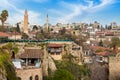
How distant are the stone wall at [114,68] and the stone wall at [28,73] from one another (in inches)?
661

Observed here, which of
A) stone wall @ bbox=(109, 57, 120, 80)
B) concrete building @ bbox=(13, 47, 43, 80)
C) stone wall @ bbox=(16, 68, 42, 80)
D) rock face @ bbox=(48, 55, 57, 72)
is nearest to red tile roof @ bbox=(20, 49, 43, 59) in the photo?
concrete building @ bbox=(13, 47, 43, 80)

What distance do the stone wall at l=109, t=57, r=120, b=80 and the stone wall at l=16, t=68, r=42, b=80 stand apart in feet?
55.0

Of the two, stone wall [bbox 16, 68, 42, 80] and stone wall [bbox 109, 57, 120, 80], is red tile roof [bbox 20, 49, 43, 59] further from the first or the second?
stone wall [bbox 109, 57, 120, 80]

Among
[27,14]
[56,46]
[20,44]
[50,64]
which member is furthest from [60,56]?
[27,14]

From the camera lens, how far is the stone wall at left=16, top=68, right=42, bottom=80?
27.5m

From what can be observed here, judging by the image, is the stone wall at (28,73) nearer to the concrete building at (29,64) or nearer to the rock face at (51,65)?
the concrete building at (29,64)

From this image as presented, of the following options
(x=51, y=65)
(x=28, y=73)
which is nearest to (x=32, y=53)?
(x=51, y=65)

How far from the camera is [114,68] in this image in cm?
4438

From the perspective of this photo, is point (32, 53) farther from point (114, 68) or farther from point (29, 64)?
point (114, 68)

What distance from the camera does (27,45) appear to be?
118 ft

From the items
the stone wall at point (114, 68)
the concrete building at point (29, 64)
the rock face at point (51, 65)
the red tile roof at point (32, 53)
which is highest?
the red tile roof at point (32, 53)

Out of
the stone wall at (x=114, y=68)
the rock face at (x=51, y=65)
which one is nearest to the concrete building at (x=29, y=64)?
the rock face at (x=51, y=65)

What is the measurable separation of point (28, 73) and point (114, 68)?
1977 cm

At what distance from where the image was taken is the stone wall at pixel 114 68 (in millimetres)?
44103
